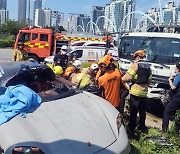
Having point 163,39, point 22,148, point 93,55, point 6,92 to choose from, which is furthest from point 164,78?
point 93,55

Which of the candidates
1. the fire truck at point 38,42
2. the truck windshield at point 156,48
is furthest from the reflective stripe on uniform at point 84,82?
the fire truck at point 38,42

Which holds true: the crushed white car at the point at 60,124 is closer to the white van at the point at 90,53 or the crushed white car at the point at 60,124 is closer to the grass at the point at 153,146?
the grass at the point at 153,146

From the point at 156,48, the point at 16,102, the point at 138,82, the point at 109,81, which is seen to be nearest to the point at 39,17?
the point at 156,48

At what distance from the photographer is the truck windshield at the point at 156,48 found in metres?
8.18

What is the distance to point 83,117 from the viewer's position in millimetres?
3738

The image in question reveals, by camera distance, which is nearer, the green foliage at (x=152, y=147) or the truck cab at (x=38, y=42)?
the green foliage at (x=152, y=147)

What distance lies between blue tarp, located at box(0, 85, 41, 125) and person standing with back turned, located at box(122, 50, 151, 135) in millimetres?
1988

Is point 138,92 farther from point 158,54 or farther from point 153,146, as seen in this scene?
point 158,54

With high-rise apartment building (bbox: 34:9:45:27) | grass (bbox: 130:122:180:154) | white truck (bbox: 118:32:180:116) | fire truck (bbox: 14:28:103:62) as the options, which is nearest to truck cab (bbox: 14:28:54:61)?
fire truck (bbox: 14:28:103:62)

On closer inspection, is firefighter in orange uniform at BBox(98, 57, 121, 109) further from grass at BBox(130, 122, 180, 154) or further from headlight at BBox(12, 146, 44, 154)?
headlight at BBox(12, 146, 44, 154)

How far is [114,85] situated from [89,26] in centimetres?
7779

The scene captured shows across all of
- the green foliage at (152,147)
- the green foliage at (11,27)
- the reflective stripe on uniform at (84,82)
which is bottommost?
the green foliage at (152,147)

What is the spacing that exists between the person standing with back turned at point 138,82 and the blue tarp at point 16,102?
199 centimetres

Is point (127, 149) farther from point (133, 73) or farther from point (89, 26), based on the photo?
point (89, 26)
